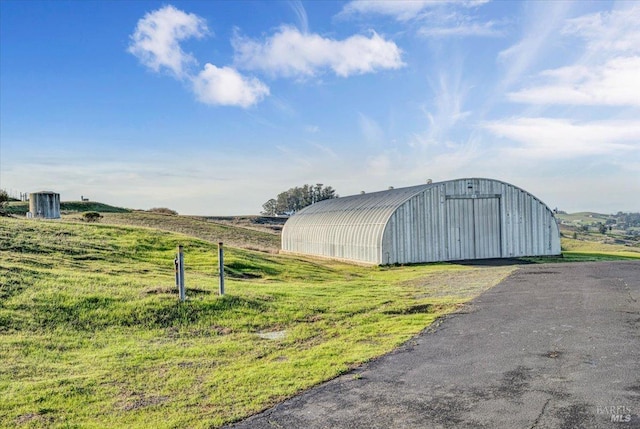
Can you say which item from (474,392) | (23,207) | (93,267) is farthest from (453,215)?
(23,207)

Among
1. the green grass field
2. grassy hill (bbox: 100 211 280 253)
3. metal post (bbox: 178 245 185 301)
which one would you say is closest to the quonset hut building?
the green grass field

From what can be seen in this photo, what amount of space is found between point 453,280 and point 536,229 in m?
17.0

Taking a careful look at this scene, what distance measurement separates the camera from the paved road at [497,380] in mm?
7219

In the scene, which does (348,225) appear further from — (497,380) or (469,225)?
(497,380)

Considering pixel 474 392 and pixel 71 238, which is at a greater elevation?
pixel 71 238

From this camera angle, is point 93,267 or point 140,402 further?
point 93,267

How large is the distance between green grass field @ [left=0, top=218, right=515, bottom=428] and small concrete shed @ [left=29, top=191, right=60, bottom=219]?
888 inches

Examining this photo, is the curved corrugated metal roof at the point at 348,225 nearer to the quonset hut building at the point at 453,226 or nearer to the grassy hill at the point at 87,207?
the quonset hut building at the point at 453,226

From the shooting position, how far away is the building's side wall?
33.9 metres

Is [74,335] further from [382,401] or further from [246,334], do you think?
[382,401]

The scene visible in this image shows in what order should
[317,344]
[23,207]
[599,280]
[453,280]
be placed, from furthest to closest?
[23,207] < [453,280] < [599,280] < [317,344]

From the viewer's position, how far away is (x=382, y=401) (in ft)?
26.3

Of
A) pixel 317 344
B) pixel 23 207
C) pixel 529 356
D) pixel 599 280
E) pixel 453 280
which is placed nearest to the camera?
pixel 529 356

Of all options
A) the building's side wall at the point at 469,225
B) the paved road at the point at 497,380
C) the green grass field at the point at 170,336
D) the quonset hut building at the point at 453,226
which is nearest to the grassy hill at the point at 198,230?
the quonset hut building at the point at 453,226
